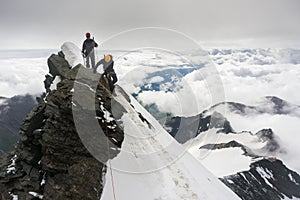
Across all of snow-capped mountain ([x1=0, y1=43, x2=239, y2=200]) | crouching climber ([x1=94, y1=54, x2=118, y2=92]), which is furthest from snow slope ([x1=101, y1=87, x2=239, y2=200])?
crouching climber ([x1=94, y1=54, x2=118, y2=92])

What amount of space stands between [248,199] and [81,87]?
19558 cm

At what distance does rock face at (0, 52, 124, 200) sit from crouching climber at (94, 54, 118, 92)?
7.45ft

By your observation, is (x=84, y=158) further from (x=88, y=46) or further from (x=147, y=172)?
(x=88, y=46)

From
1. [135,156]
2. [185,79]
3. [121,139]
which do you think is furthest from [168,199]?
[185,79]

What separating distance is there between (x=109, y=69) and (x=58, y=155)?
33.5 ft

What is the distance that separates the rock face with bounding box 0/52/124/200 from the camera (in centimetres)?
1981

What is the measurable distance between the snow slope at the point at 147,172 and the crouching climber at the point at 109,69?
3.67 meters

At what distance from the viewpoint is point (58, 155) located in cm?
2073

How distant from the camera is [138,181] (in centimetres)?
2236

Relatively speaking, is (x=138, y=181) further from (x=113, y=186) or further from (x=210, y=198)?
(x=210, y=198)

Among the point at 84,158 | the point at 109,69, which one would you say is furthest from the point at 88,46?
the point at 84,158

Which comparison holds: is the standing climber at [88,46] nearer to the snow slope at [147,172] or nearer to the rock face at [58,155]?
the rock face at [58,155]

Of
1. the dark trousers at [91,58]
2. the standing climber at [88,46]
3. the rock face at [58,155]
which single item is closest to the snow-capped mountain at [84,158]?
the rock face at [58,155]

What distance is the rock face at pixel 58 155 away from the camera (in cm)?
1981
